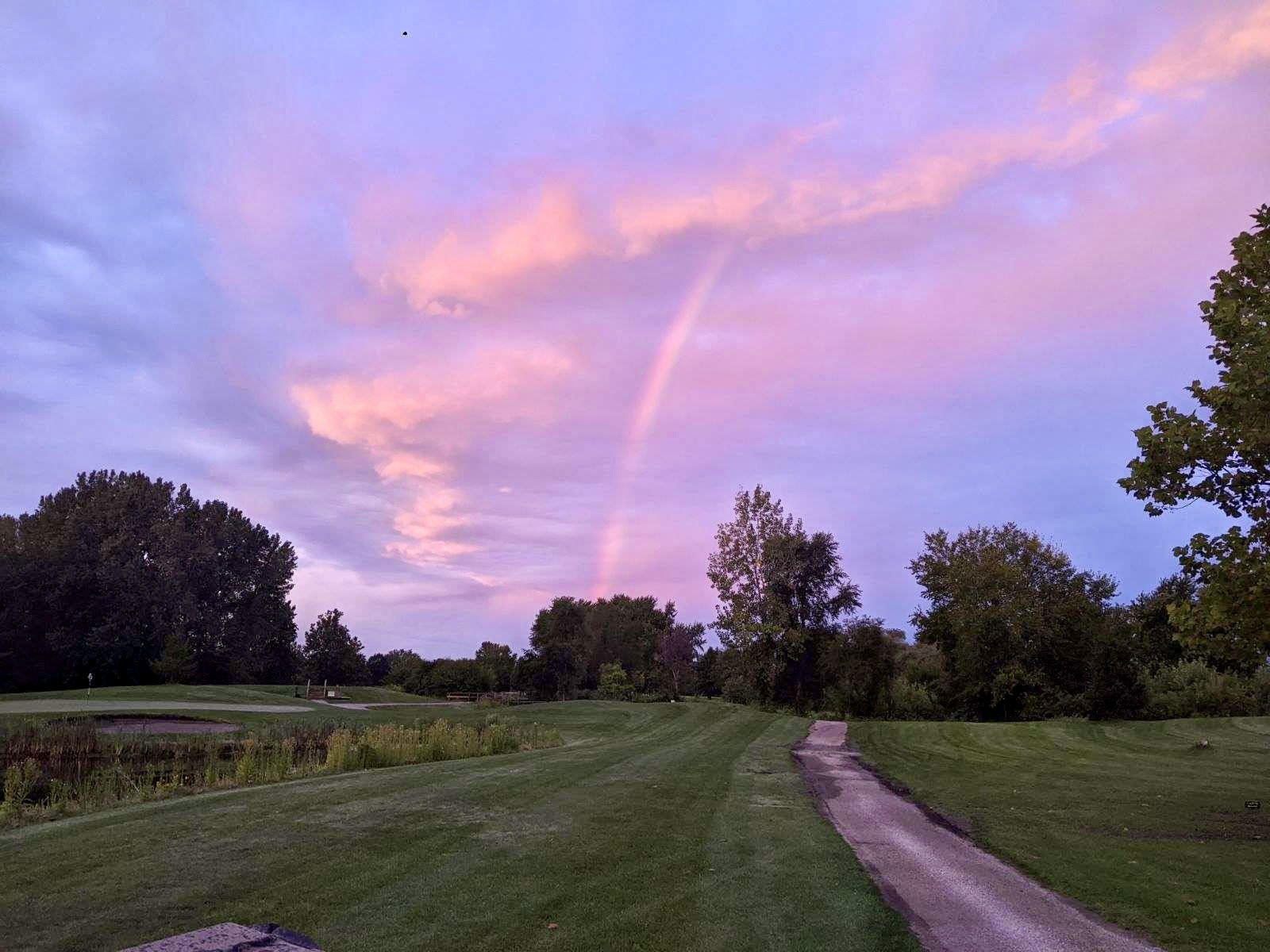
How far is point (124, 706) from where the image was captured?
32094 mm

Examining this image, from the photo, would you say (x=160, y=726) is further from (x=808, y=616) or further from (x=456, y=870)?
(x=808, y=616)

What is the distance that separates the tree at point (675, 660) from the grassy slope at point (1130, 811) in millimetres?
43567

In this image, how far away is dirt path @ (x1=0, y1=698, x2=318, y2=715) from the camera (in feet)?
100

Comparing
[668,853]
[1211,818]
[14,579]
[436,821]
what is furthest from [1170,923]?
[14,579]

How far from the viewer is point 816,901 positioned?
8297 millimetres

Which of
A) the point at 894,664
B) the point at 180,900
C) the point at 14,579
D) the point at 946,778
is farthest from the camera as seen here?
the point at 14,579

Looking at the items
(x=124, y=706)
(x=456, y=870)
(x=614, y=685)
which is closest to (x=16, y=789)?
(x=456, y=870)

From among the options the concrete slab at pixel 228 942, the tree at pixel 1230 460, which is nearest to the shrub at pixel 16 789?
the concrete slab at pixel 228 942

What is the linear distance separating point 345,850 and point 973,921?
7.22 m

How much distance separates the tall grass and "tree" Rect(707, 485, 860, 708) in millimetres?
23193

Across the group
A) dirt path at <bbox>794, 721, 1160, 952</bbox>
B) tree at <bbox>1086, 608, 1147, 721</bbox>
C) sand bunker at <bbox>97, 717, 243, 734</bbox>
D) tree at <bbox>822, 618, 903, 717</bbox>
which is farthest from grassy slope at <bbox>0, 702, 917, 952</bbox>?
tree at <bbox>822, 618, 903, 717</bbox>

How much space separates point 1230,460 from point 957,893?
28.4 ft

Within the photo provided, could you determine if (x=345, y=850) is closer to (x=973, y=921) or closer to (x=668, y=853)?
(x=668, y=853)

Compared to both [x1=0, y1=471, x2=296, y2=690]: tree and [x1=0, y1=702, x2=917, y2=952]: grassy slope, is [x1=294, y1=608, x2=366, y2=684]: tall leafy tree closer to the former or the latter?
[x1=0, y1=471, x2=296, y2=690]: tree
